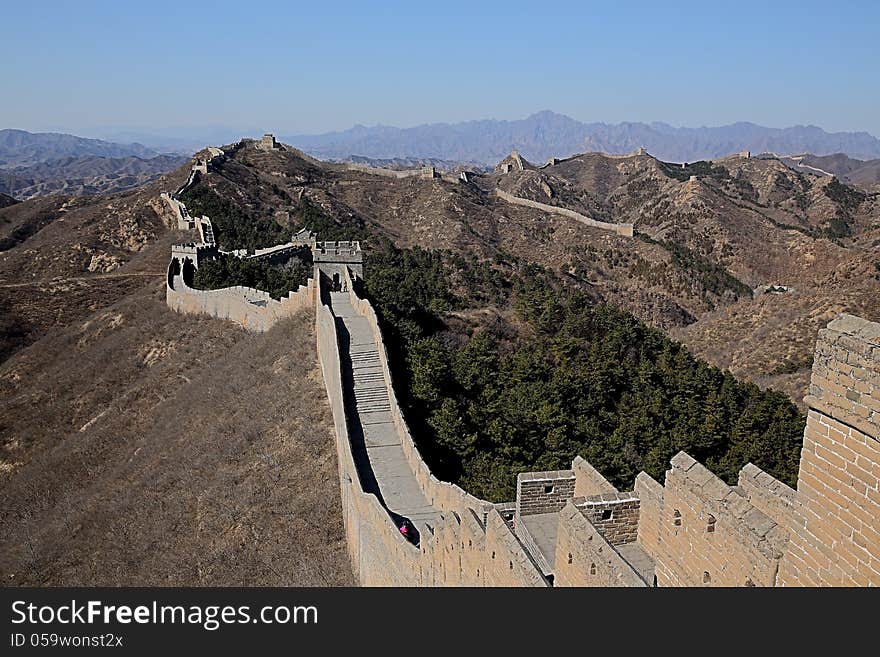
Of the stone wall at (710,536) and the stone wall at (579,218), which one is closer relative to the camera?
the stone wall at (710,536)

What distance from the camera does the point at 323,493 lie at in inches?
722

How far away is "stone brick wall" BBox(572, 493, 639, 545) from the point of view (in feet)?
33.3

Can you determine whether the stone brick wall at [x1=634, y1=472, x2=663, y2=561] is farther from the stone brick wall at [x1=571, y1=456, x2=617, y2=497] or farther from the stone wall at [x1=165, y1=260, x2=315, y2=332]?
the stone wall at [x1=165, y1=260, x2=315, y2=332]

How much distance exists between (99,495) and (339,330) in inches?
357

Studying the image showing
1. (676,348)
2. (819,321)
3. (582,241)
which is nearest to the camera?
(676,348)

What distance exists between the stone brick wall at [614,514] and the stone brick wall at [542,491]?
2.65m

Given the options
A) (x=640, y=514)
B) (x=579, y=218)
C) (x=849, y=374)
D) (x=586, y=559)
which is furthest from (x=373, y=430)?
(x=579, y=218)

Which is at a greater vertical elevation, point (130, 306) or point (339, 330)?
point (339, 330)

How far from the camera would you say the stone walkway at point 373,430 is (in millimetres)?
16086

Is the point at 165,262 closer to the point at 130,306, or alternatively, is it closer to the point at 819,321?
the point at 130,306

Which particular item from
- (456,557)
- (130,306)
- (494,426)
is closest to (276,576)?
(456,557)

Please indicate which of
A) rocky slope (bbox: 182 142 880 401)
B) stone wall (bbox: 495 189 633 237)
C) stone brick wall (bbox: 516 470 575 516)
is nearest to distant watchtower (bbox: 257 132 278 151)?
rocky slope (bbox: 182 142 880 401)

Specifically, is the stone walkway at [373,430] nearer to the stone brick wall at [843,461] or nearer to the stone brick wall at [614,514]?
the stone brick wall at [614,514]

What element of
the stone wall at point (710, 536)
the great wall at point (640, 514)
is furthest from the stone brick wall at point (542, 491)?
the stone wall at point (710, 536)
